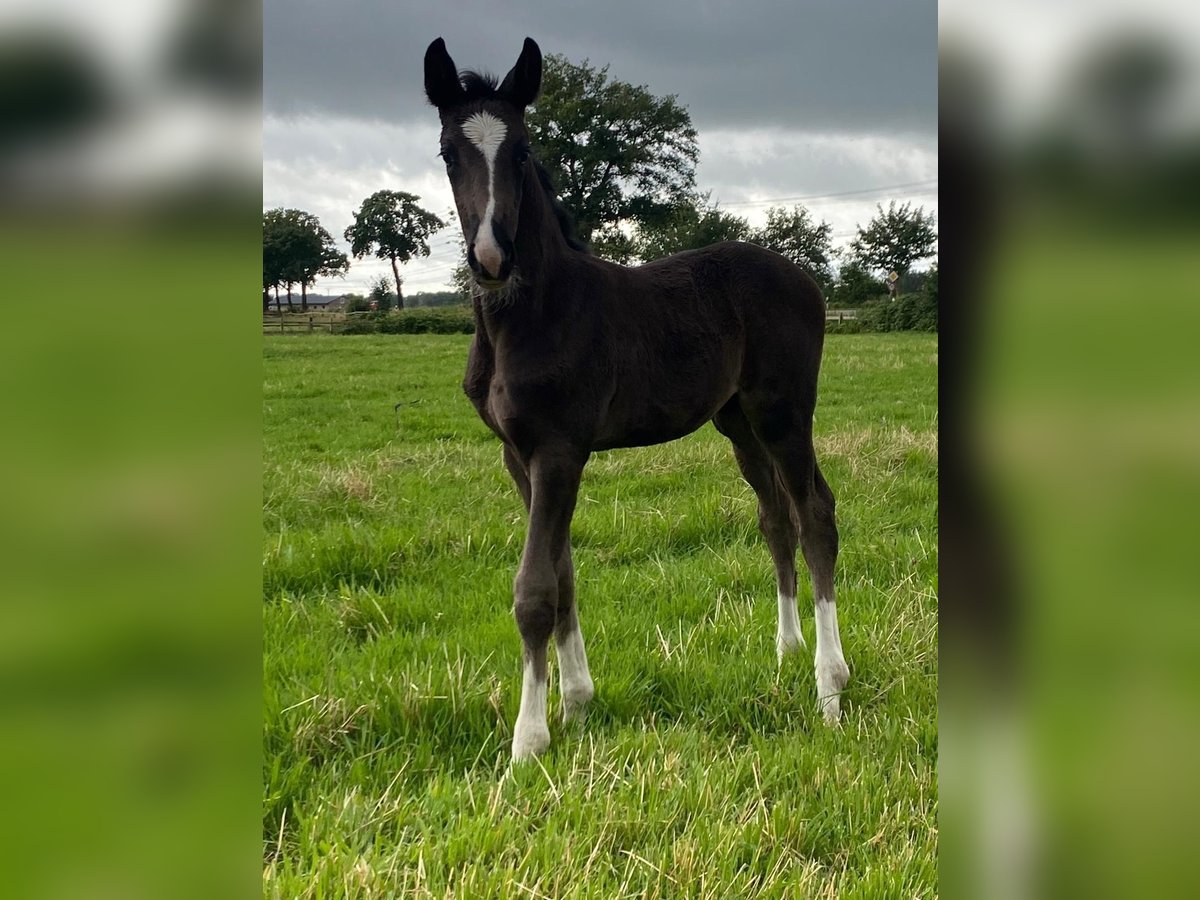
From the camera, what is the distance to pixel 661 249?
31.5 meters

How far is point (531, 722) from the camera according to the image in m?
3.12

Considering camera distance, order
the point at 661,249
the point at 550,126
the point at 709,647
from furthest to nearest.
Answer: the point at 661,249 < the point at 550,126 < the point at 709,647

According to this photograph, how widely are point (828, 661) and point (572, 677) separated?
3.83 ft

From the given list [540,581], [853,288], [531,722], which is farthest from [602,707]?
[853,288]

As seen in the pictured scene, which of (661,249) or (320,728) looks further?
(661,249)

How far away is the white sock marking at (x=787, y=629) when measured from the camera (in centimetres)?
404

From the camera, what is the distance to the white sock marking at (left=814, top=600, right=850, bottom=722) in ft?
11.8

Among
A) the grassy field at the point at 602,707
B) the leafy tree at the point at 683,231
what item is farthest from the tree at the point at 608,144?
the grassy field at the point at 602,707

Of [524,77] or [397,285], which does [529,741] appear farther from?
[397,285]

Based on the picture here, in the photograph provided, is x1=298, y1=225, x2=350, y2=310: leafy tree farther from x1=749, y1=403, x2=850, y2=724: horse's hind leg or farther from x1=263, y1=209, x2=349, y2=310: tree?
x1=749, y1=403, x2=850, y2=724: horse's hind leg

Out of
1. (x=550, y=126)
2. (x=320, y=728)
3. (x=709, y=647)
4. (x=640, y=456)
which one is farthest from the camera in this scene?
(x=550, y=126)
